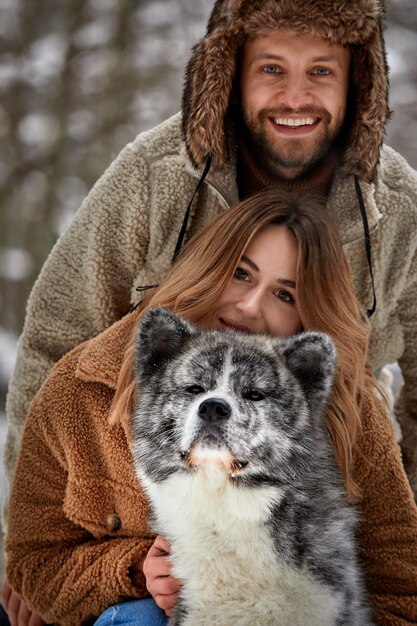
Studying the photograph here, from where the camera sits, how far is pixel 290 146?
290 centimetres

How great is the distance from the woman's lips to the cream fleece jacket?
0.65 metres

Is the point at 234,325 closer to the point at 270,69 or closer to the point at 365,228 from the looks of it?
the point at 365,228

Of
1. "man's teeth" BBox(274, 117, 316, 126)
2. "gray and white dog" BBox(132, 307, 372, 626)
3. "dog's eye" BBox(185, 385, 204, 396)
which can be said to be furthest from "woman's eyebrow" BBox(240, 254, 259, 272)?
"man's teeth" BBox(274, 117, 316, 126)

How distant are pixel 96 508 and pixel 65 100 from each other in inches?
122

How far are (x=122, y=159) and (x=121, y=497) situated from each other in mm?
1318

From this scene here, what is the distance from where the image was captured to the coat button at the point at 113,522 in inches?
98.3

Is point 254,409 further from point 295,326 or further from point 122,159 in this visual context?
point 122,159

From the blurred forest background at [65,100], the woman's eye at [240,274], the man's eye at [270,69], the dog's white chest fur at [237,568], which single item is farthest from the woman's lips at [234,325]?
the blurred forest background at [65,100]

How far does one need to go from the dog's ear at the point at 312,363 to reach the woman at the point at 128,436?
0.20m

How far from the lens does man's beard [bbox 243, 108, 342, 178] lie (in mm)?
2891

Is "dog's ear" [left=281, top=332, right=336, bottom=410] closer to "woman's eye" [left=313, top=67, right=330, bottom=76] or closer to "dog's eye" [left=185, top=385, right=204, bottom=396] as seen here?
"dog's eye" [left=185, top=385, right=204, bottom=396]

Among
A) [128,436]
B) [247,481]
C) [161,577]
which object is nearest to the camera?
[247,481]

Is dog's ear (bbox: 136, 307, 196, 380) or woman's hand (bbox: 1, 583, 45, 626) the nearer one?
dog's ear (bbox: 136, 307, 196, 380)

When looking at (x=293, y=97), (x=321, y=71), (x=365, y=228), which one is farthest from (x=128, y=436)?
(x=321, y=71)
